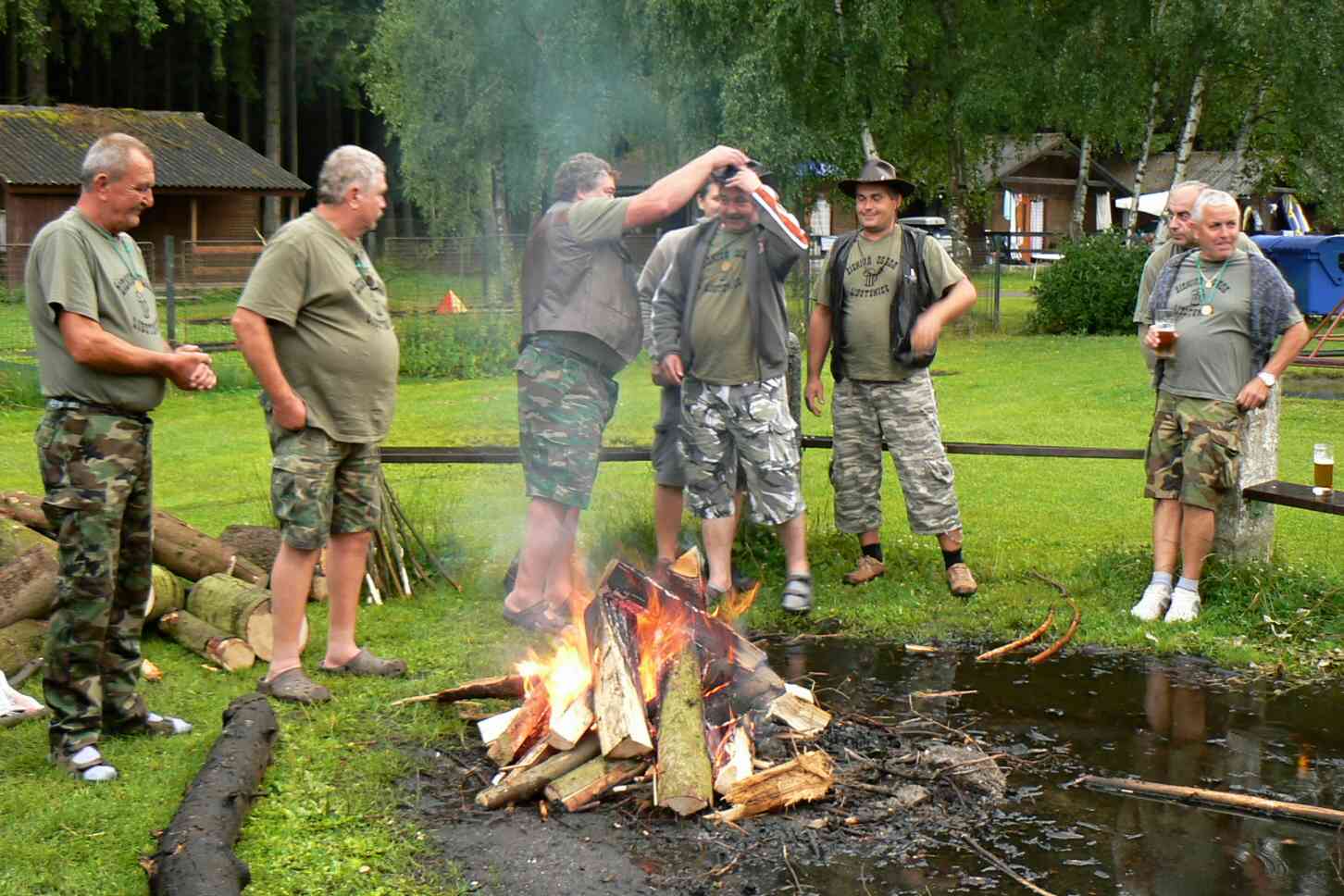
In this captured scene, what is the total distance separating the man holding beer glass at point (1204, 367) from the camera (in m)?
6.24

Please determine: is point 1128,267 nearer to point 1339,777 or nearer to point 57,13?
point 1339,777

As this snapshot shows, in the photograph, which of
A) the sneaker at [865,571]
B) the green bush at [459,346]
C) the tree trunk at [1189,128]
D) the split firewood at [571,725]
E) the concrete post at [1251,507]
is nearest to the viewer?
the split firewood at [571,725]

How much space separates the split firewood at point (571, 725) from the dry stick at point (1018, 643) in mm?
2161

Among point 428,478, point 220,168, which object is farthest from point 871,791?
point 220,168

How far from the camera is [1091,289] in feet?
71.8

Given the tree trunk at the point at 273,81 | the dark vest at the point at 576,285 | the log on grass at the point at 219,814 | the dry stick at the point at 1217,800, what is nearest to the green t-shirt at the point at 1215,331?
the dry stick at the point at 1217,800

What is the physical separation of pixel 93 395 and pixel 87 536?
46 centimetres

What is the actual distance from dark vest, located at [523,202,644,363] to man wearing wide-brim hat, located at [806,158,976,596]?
46.4 inches

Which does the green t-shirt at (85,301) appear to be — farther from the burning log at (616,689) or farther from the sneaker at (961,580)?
the sneaker at (961,580)

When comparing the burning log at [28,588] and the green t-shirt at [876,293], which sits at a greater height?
the green t-shirt at [876,293]

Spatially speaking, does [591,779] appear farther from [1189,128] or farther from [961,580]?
[1189,128]

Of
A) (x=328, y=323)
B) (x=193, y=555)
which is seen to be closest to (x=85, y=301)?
(x=328, y=323)

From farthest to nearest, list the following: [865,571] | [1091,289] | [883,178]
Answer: [1091,289] → [865,571] → [883,178]

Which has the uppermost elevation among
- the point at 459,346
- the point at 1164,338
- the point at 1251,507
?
the point at 1164,338
